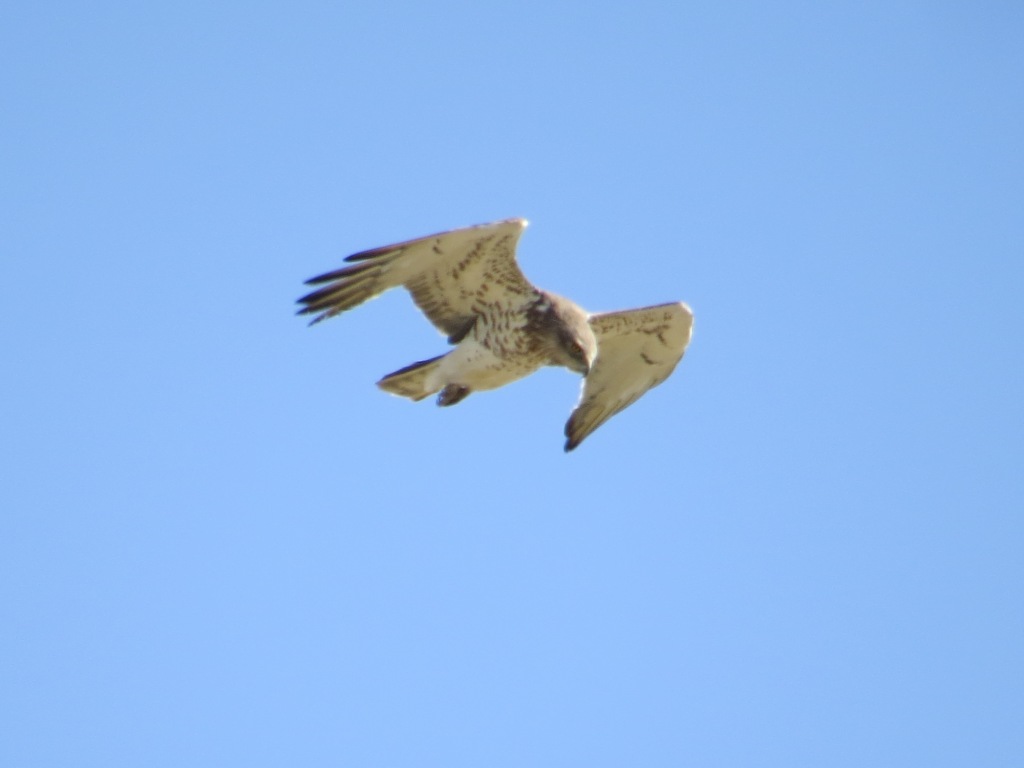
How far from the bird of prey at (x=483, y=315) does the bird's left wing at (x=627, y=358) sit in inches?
0.5

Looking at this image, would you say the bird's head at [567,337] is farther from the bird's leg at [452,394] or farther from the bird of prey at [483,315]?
the bird's leg at [452,394]

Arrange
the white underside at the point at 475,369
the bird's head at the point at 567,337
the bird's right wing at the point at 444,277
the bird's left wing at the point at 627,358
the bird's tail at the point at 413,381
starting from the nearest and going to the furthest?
the bird's right wing at the point at 444,277
the bird's head at the point at 567,337
the white underside at the point at 475,369
the bird's tail at the point at 413,381
the bird's left wing at the point at 627,358

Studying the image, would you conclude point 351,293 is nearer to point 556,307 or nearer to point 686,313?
point 556,307

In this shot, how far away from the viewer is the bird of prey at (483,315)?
11.0m

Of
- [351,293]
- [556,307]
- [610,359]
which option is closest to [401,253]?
[351,293]

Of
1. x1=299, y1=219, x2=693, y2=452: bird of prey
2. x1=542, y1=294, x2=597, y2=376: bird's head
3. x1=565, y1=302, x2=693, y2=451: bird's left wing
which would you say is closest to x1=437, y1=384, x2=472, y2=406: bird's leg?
x1=299, y1=219, x2=693, y2=452: bird of prey

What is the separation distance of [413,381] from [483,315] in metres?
0.80

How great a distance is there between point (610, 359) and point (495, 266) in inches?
65.0

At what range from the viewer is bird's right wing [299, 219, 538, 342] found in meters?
10.9

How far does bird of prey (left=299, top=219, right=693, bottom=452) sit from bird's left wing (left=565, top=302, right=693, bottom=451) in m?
0.01

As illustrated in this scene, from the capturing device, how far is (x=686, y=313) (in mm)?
12078

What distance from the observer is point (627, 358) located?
12.4 meters

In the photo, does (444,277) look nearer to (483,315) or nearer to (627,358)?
(483,315)

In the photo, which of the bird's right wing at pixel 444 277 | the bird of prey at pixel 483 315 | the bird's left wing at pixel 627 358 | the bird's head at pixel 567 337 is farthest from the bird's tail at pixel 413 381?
the bird's left wing at pixel 627 358
